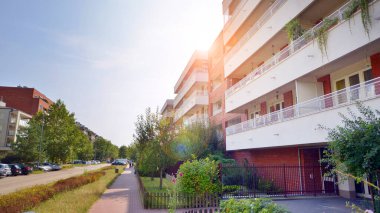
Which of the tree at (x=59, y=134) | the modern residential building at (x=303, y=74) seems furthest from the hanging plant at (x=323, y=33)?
the tree at (x=59, y=134)

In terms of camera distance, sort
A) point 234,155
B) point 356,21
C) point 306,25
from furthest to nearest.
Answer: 1. point 234,155
2. point 306,25
3. point 356,21

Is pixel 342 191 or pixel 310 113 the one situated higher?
pixel 310 113

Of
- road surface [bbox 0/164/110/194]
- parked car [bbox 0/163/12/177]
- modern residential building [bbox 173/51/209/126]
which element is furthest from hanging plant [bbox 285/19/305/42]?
parked car [bbox 0/163/12/177]

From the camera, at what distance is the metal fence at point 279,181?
1456cm

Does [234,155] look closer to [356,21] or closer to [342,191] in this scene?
[342,191]

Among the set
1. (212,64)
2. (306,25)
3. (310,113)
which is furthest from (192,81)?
(310,113)

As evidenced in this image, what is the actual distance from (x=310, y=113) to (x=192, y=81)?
23.2 m

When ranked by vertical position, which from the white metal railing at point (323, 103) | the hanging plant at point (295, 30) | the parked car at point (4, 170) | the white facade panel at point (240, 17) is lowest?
the parked car at point (4, 170)

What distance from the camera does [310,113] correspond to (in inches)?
478

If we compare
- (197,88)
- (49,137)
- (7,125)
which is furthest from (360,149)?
(7,125)

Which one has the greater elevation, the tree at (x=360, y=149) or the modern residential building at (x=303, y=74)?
the modern residential building at (x=303, y=74)

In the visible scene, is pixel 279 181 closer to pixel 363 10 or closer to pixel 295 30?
pixel 295 30

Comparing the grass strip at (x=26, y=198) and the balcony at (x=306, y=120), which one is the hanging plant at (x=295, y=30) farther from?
the grass strip at (x=26, y=198)

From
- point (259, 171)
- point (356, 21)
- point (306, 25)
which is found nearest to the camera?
point (356, 21)
